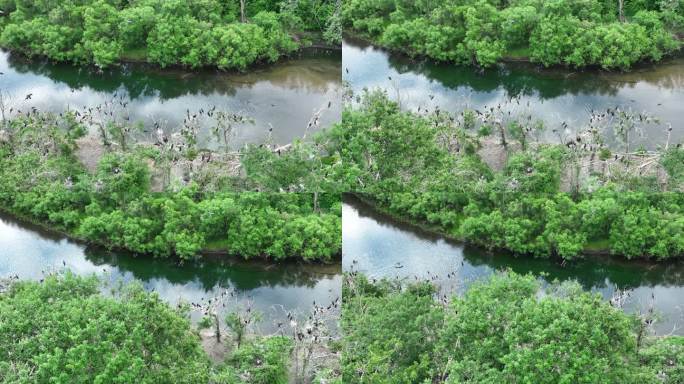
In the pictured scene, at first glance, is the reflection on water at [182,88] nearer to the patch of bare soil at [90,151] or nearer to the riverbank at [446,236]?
the patch of bare soil at [90,151]

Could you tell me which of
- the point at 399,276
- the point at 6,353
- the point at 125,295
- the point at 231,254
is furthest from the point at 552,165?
the point at 6,353

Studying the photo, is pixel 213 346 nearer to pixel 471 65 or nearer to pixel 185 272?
pixel 185 272

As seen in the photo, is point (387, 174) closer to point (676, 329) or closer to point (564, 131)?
point (564, 131)

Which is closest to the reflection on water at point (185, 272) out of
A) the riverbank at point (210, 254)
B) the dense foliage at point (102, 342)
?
the riverbank at point (210, 254)

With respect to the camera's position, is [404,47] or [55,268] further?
[404,47]

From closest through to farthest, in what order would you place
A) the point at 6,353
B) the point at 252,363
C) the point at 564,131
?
1. the point at 6,353
2. the point at 252,363
3. the point at 564,131

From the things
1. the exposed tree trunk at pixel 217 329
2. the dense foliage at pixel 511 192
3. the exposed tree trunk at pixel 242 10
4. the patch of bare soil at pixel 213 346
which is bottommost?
the patch of bare soil at pixel 213 346
